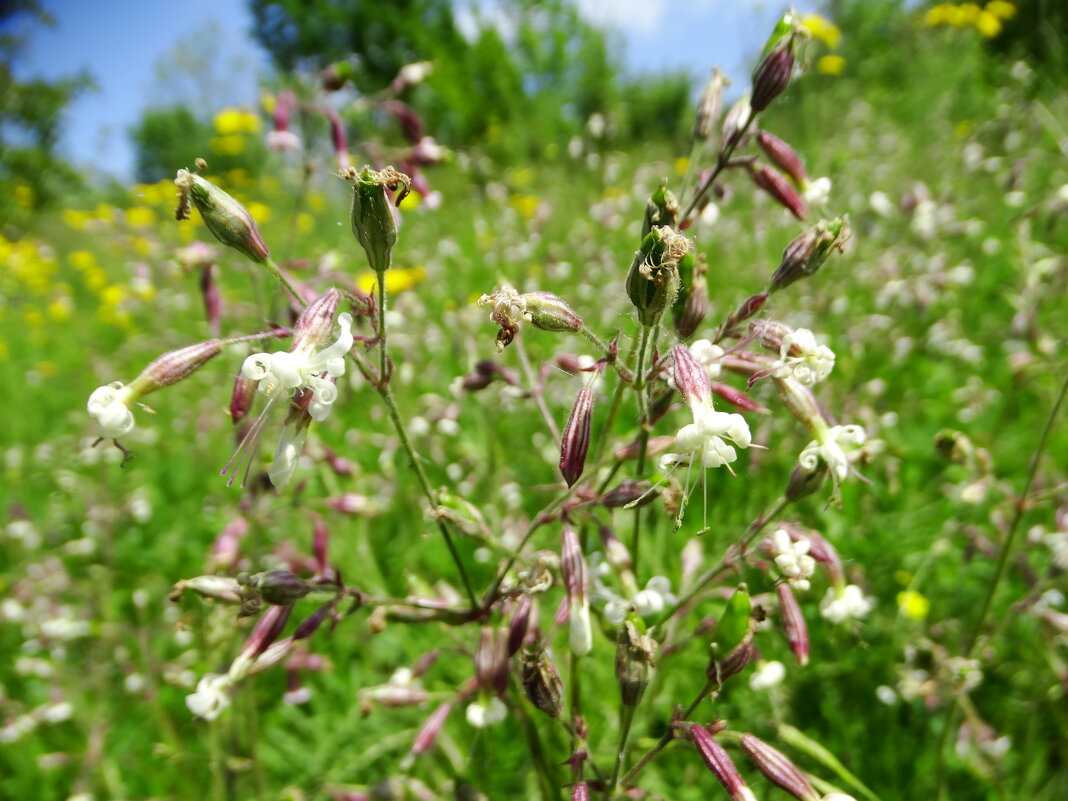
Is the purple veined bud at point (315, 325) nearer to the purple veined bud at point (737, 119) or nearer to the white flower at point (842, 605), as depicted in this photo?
the purple veined bud at point (737, 119)

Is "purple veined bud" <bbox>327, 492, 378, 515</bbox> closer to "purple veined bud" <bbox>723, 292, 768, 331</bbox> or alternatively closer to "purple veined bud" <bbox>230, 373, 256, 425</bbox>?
"purple veined bud" <bbox>230, 373, 256, 425</bbox>

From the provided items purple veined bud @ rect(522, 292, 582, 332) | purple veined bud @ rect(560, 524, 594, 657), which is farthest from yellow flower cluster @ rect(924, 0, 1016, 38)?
purple veined bud @ rect(560, 524, 594, 657)

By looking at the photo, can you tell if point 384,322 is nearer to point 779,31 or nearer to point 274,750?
point 779,31

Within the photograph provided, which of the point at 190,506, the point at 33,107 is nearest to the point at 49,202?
the point at 33,107

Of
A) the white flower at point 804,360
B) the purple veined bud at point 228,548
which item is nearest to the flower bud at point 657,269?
the white flower at point 804,360

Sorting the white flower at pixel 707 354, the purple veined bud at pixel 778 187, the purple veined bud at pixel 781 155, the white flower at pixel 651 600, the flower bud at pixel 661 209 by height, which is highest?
the purple veined bud at pixel 781 155

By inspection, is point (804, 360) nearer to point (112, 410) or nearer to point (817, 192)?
point (817, 192)

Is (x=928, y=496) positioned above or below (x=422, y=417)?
below
